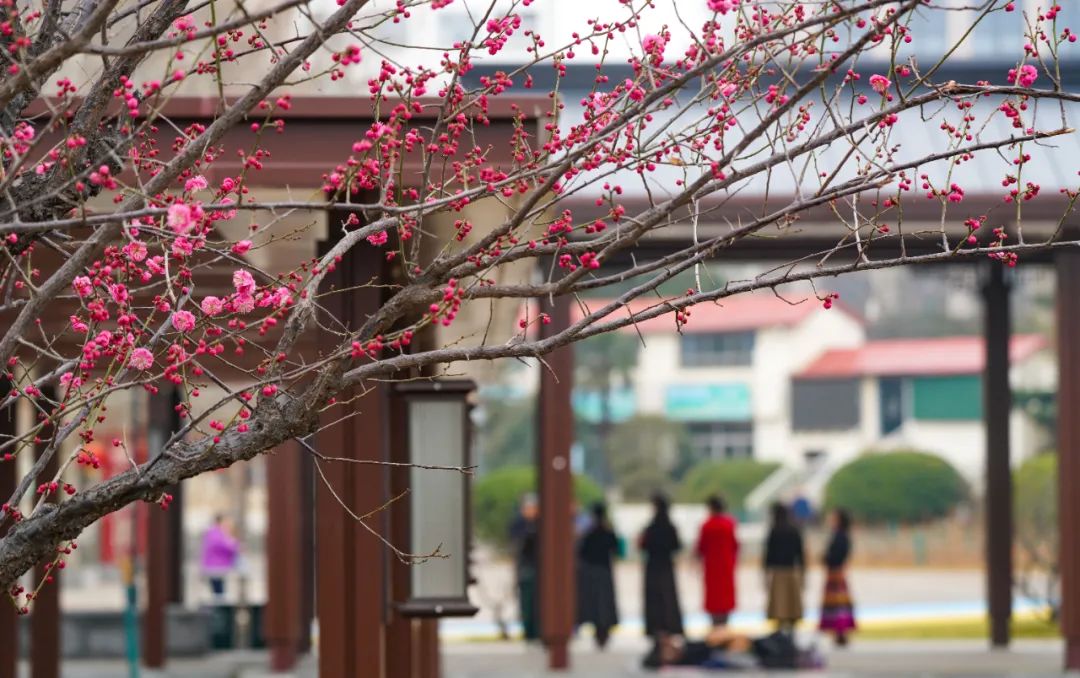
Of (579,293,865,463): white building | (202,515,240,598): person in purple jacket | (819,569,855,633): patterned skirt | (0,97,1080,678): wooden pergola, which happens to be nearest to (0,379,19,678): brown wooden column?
(0,97,1080,678): wooden pergola

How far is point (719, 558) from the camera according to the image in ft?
53.1

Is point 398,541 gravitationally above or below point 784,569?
above

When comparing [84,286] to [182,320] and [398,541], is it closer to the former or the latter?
[182,320]

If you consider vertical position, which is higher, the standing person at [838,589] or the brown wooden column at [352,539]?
the brown wooden column at [352,539]

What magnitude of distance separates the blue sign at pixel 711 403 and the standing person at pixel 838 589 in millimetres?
41859

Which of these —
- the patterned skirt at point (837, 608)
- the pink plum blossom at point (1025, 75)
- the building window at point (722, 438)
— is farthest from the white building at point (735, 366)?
the pink plum blossom at point (1025, 75)

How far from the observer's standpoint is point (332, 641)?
23.3 ft

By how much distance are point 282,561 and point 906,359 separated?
1689 inches

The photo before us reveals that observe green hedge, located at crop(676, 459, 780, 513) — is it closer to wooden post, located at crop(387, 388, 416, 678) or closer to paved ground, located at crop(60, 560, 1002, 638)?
paved ground, located at crop(60, 560, 1002, 638)

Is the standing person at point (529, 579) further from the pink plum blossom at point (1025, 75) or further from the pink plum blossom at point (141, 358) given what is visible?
the pink plum blossom at point (141, 358)

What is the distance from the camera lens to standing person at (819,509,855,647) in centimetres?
1684

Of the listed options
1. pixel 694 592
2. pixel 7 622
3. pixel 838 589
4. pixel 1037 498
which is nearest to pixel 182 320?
pixel 7 622

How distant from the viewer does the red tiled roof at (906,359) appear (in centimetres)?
5472

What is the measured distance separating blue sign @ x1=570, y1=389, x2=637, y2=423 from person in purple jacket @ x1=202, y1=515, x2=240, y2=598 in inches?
1387
